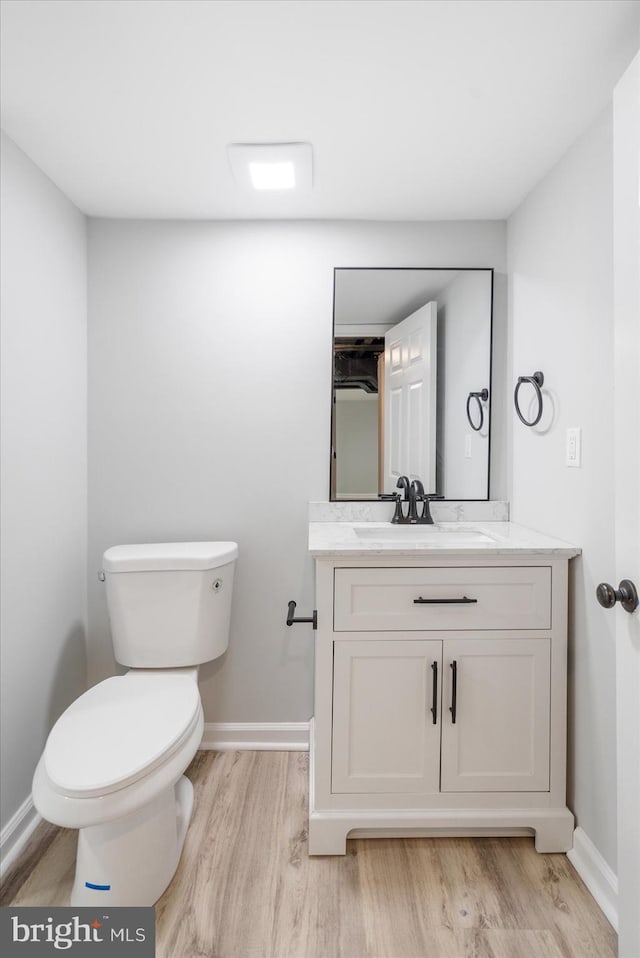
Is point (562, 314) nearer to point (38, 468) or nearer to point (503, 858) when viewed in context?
point (503, 858)

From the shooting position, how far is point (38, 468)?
181 cm

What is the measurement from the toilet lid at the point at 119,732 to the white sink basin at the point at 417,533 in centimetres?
82

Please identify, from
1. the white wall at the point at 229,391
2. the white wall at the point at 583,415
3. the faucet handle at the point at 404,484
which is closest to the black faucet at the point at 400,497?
the faucet handle at the point at 404,484

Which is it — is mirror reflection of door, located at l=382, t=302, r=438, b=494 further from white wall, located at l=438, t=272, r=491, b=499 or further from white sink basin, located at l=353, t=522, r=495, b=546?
white sink basin, located at l=353, t=522, r=495, b=546

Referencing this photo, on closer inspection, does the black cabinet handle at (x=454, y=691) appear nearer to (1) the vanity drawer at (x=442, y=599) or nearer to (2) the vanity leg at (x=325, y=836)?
(1) the vanity drawer at (x=442, y=599)

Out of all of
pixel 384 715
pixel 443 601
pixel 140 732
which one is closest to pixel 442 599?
pixel 443 601

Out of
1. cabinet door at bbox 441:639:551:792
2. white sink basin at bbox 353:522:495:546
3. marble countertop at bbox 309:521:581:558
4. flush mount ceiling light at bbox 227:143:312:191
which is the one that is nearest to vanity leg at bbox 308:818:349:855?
cabinet door at bbox 441:639:551:792

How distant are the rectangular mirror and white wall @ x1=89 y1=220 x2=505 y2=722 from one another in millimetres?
65

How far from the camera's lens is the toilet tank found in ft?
6.24

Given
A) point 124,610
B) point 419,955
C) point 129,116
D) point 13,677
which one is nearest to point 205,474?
point 124,610

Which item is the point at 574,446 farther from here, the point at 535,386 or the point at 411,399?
the point at 411,399

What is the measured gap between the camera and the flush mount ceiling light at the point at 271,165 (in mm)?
1677

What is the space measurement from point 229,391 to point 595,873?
1975 mm

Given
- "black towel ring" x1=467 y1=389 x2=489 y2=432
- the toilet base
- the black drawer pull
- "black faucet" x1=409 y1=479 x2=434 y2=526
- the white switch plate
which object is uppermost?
"black towel ring" x1=467 y1=389 x2=489 y2=432
